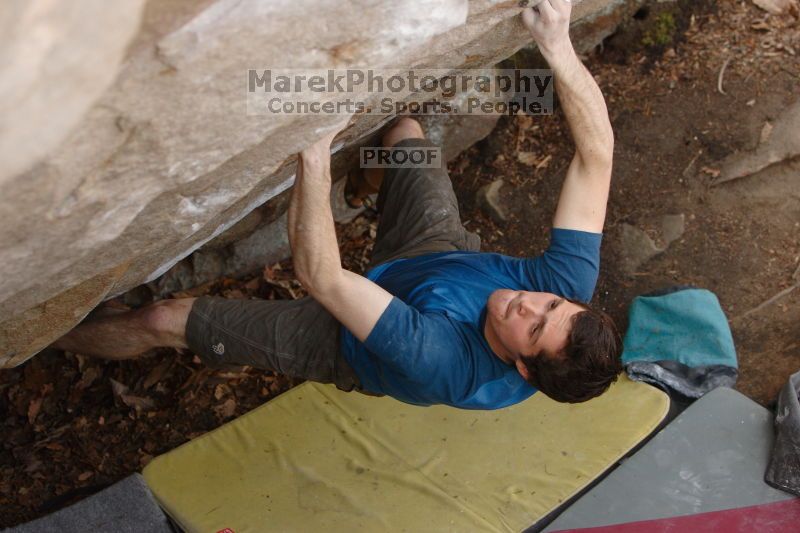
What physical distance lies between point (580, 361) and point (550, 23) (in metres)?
1.12

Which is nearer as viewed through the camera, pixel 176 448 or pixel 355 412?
pixel 176 448

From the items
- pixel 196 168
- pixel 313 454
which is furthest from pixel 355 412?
pixel 196 168

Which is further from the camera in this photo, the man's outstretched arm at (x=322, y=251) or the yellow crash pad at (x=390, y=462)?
the yellow crash pad at (x=390, y=462)

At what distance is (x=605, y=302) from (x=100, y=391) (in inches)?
104

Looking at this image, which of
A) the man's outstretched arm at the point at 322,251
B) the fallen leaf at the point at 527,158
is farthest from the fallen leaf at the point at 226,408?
the fallen leaf at the point at 527,158

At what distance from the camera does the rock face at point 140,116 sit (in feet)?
4.95

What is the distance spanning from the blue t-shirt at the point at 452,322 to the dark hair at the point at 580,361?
153mm

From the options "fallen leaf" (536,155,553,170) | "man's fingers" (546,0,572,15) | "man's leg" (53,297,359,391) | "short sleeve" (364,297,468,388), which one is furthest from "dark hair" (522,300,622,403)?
"fallen leaf" (536,155,553,170)

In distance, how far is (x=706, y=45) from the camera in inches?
192

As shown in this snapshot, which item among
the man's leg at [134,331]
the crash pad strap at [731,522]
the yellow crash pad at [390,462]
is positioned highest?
the man's leg at [134,331]

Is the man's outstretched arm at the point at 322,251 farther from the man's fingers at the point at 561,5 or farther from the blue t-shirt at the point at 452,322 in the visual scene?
the man's fingers at the point at 561,5

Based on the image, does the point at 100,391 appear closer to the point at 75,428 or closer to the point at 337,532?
the point at 75,428

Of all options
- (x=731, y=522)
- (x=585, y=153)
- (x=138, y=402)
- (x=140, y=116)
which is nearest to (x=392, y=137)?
(x=585, y=153)

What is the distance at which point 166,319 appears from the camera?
2916 mm
